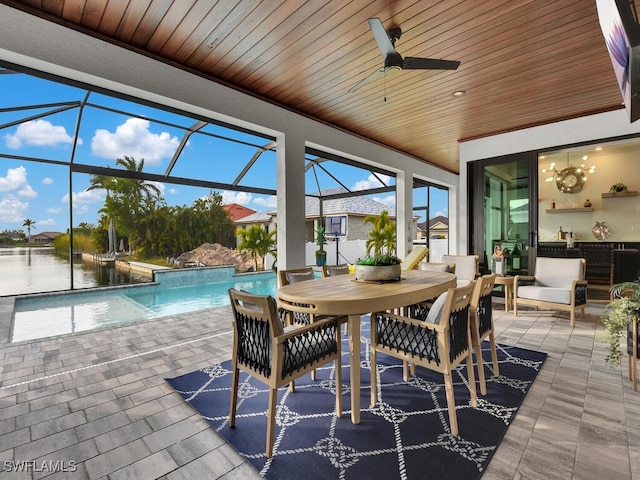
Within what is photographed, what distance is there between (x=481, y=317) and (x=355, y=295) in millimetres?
1073

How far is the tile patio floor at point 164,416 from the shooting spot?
1.48 metres

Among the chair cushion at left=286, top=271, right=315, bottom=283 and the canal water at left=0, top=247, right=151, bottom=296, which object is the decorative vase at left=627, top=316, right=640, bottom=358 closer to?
the chair cushion at left=286, top=271, right=315, bottom=283

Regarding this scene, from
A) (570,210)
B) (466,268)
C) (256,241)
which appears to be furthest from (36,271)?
(570,210)

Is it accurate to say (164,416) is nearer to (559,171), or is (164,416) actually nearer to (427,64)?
(427,64)

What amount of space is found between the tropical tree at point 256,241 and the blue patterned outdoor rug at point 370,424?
6.66 metres

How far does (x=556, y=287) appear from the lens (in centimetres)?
423

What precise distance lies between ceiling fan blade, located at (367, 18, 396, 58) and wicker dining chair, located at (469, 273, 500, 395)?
6.34 ft

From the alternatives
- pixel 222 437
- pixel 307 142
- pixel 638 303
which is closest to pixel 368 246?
pixel 307 142

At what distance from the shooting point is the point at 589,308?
4664 millimetres

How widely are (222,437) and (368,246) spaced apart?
8.12 m

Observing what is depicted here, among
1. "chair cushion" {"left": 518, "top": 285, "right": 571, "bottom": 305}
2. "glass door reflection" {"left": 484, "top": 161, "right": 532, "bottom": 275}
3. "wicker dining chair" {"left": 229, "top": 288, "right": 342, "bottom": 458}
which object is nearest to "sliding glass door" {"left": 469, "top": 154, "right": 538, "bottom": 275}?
"glass door reflection" {"left": 484, "top": 161, "right": 532, "bottom": 275}

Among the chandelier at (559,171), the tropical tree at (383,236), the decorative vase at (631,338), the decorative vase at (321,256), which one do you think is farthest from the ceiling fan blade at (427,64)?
the tropical tree at (383,236)

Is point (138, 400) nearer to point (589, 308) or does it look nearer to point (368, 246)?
point (589, 308)

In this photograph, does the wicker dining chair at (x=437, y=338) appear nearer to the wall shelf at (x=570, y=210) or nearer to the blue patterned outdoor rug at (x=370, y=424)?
the blue patterned outdoor rug at (x=370, y=424)
